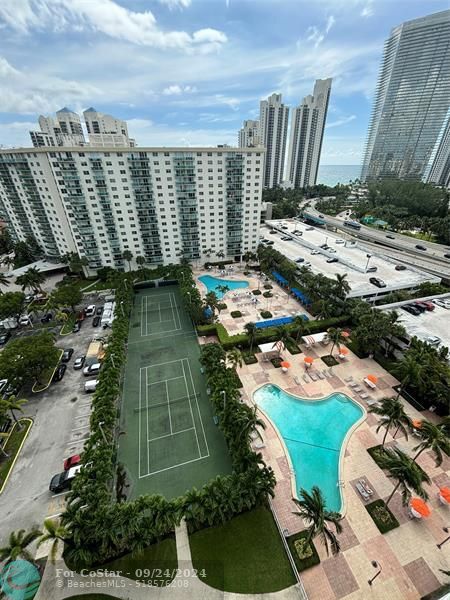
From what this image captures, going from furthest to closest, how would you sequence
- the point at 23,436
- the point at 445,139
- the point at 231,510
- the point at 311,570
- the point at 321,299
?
the point at 445,139
the point at 321,299
the point at 23,436
the point at 231,510
the point at 311,570

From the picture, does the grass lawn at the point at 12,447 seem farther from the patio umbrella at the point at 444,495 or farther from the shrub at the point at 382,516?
the patio umbrella at the point at 444,495

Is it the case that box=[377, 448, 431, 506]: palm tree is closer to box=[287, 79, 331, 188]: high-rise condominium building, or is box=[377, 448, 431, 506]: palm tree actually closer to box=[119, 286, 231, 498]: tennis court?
box=[119, 286, 231, 498]: tennis court

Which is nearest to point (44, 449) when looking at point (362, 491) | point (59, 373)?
point (59, 373)

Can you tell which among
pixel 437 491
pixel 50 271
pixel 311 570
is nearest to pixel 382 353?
pixel 437 491

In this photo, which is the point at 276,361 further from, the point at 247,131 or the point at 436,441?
the point at 247,131

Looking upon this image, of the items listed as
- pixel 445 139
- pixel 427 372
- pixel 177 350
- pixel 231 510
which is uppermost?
pixel 445 139

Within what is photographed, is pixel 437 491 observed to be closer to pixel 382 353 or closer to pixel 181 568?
pixel 382 353

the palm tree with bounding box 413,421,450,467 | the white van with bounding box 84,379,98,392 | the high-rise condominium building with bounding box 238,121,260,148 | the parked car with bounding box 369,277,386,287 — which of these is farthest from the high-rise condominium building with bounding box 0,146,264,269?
the high-rise condominium building with bounding box 238,121,260,148
